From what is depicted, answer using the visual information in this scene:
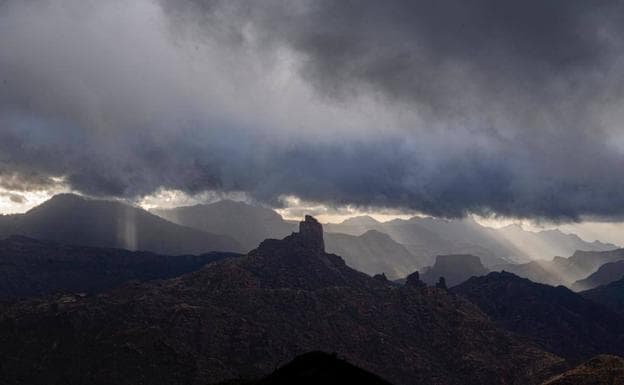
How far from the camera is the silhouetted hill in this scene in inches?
4291

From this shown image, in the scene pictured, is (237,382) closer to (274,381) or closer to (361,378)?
(274,381)

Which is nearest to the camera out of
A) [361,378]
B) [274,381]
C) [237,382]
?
[361,378]

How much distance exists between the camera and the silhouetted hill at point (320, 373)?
109 metres

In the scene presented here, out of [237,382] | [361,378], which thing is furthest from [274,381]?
[237,382]

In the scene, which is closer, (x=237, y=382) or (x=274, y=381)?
(x=274, y=381)

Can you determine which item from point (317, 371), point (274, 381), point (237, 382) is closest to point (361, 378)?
point (317, 371)

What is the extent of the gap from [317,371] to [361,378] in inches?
327

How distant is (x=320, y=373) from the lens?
111 meters

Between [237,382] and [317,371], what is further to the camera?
[237,382]

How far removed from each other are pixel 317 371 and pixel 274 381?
35.8 feet

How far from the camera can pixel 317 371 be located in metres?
112

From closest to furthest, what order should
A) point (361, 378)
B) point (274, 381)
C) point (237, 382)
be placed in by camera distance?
point (361, 378)
point (274, 381)
point (237, 382)

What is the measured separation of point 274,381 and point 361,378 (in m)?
18.5

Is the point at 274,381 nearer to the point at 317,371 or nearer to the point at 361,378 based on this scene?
the point at 317,371
